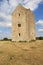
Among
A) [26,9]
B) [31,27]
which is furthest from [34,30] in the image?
[26,9]

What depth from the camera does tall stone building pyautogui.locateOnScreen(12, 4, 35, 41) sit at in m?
32.7

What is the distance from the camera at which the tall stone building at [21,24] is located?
3266 cm

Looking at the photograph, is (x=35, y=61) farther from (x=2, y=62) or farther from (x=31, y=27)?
(x=31, y=27)

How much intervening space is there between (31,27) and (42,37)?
782cm

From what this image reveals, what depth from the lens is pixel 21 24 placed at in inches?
1293

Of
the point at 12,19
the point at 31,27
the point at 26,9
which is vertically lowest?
the point at 31,27

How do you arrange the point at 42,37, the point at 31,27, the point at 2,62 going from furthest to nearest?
1. the point at 42,37
2. the point at 31,27
3. the point at 2,62

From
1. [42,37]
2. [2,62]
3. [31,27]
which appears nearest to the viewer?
[2,62]

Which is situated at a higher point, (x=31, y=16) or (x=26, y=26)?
(x=31, y=16)

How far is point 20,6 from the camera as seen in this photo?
112 feet

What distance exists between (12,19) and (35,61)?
76.3 ft

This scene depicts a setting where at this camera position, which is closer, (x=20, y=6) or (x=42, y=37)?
(x=20, y=6)

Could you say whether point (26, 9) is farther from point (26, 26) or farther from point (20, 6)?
point (26, 26)

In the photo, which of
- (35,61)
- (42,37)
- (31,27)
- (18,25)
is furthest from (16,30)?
(35,61)
